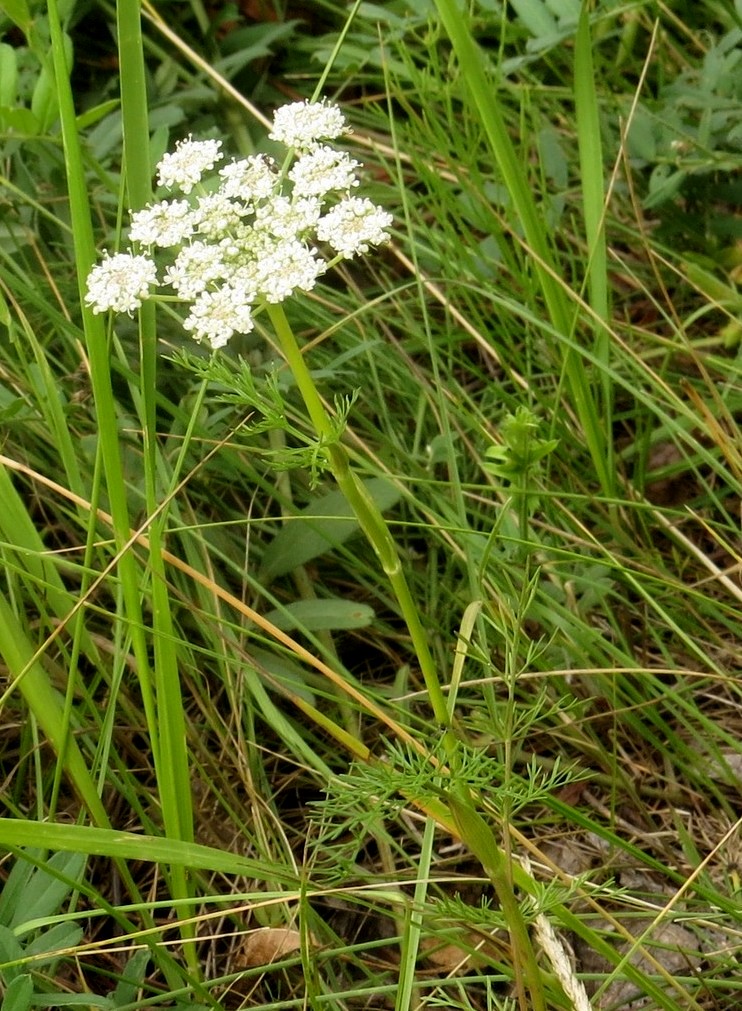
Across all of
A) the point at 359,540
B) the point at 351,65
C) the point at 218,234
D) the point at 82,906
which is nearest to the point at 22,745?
the point at 82,906

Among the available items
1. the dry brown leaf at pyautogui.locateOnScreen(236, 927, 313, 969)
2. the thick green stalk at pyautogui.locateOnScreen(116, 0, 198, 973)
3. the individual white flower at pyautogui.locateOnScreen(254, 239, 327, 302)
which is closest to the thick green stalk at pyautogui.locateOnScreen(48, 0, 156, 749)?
the thick green stalk at pyautogui.locateOnScreen(116, 0, 198, 973)

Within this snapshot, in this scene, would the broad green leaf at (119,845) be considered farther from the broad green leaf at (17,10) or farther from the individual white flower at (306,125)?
the broad green leaf at (17,10)

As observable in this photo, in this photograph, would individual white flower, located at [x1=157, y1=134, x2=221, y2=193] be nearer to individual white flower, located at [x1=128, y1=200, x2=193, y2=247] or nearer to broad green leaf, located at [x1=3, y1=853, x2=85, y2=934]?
individual white flower, located at [x1=128, y1=200, x2=193, y2=247]

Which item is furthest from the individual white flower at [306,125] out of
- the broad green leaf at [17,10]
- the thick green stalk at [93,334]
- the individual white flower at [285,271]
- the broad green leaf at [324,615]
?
the broad green leaf at [324,615]

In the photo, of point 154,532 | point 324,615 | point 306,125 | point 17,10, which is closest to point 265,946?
point 324,615

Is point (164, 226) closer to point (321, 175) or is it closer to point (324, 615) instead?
point (321, 175)
